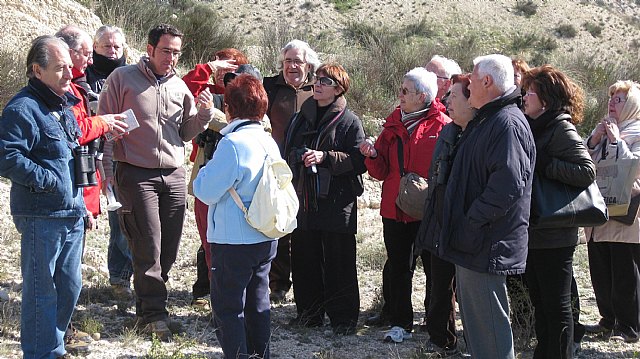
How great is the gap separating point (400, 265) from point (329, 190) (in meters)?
0.81

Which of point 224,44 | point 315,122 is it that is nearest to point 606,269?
point 315,122

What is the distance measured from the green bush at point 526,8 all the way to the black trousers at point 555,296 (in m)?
37.2

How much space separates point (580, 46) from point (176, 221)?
33.9 metres

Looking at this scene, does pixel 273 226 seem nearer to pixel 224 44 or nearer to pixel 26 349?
pixel 26 349

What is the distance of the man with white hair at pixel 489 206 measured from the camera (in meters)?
4.21

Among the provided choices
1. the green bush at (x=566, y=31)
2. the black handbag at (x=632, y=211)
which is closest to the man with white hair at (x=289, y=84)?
the black handbag at (x=632, y=211)

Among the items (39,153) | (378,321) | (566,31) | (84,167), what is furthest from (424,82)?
(566,31)

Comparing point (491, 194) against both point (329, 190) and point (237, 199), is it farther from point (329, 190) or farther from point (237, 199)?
point (329, 190)

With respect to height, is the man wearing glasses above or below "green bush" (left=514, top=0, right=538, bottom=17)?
below

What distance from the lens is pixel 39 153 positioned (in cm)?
433

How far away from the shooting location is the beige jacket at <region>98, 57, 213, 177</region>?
213 inches

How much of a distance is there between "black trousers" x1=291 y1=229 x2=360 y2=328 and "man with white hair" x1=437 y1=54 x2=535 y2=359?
5.39ft

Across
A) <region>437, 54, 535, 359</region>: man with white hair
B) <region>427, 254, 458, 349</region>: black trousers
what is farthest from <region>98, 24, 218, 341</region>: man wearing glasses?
<region>437, 54, 535, 359</region>: man with white hair

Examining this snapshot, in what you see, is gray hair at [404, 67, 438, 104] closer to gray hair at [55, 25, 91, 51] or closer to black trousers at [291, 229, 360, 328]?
black trousers at [291, 229, 360, 328]
